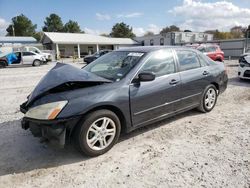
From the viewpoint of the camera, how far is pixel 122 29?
54.2 meters

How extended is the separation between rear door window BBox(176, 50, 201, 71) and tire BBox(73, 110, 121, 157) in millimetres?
1893

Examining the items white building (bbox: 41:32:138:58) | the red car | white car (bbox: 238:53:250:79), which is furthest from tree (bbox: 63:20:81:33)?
white car (bbox: 238:53:250:79)

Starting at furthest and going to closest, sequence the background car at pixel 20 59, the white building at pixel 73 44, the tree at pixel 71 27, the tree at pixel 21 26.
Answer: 1. the tree at pixel 71 27
2. the tree at pixel 21 26
3. the white building at pixel 73 44
4. the background car at pixel 20 59

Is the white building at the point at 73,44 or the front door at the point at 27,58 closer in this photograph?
the front door at the point at 27,58

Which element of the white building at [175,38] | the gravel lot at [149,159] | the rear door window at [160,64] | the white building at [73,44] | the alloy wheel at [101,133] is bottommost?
the gravel lot at [149,159]

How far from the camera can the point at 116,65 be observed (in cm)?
379

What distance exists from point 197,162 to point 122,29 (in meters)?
54.5

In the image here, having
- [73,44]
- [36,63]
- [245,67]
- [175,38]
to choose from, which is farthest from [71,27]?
[245,67]

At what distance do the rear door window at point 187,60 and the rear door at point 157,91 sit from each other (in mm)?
239

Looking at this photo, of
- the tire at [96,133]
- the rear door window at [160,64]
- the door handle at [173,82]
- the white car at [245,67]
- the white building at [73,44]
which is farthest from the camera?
the white building at [73,44]

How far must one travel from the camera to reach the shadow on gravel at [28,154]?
2844 millimetres

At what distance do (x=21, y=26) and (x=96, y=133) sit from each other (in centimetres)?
6022

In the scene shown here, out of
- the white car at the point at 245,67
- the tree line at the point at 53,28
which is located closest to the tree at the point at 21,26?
the tree line at the point at 53,28

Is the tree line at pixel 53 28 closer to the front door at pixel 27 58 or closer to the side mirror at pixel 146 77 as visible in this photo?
the front door at pixel 27 58
